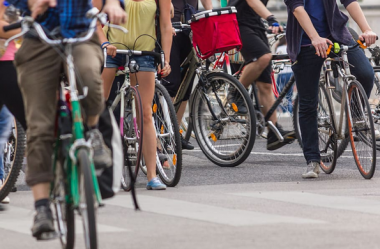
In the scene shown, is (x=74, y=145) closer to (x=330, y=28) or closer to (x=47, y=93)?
(x=47, y=93)

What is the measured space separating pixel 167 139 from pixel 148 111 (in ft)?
1.52

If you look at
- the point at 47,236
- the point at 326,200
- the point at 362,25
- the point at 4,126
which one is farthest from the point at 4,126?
the point at 362,25

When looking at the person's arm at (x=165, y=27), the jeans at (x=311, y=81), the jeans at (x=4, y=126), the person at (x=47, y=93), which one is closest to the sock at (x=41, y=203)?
the person at (x=47, y=93)

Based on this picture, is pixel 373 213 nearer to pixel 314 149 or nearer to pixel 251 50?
pixel 314 149

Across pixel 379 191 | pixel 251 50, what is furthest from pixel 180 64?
pixel 379 191

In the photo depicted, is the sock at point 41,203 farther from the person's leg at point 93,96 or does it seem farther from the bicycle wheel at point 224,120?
the bicycle wheel at point 224,120

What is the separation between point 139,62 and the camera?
7.68 m

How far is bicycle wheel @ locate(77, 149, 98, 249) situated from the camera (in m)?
4.50

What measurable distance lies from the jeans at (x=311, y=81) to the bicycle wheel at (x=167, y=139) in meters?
1.24

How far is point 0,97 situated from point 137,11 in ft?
5.13

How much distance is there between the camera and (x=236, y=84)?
9.34 m

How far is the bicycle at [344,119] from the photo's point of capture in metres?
8.26

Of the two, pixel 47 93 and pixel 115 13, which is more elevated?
pixel 115 13

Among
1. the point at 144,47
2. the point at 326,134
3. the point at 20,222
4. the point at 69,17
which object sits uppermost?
the point at 69,17
